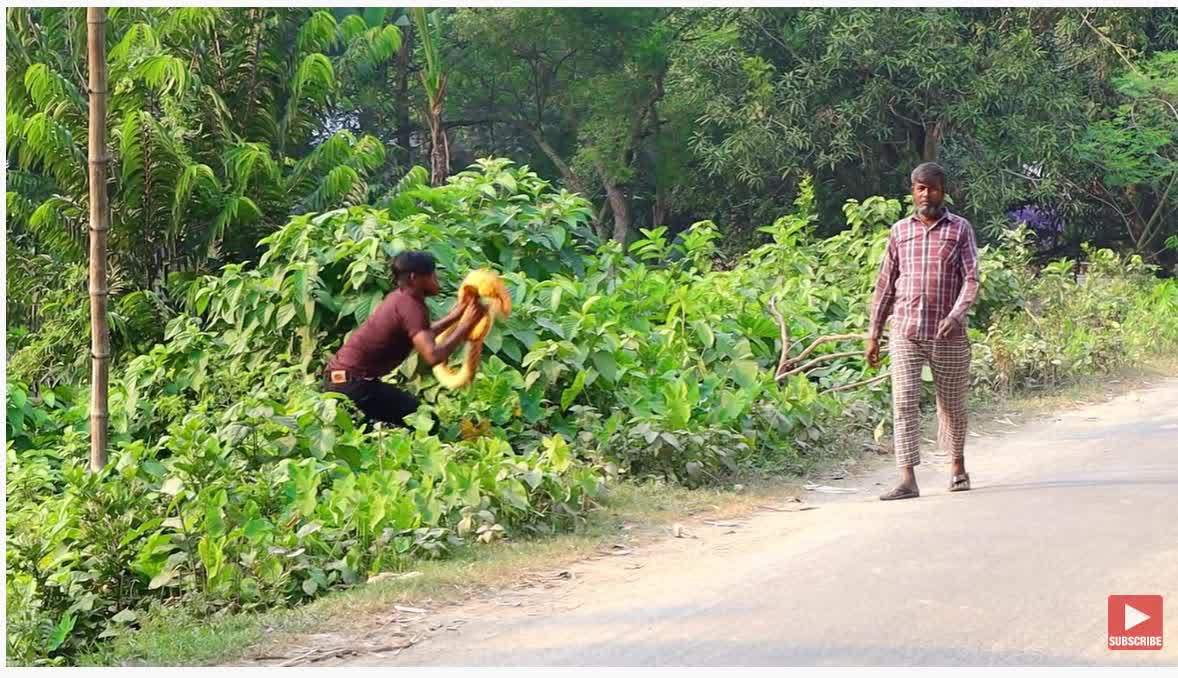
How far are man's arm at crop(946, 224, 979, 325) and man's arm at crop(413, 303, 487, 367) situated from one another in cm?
236


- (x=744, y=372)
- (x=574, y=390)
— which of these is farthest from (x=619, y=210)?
(x=574, y=390)

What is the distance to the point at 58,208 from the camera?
12398 millimetres

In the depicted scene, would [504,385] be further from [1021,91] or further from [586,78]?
[586,78]

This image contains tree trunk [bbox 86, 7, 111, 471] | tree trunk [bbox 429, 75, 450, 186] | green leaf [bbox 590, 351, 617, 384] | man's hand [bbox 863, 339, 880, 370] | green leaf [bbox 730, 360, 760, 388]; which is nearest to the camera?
tree trunk [bbox 86, 7, 111, 471]

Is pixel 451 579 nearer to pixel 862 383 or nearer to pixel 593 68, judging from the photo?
pixel 862 383

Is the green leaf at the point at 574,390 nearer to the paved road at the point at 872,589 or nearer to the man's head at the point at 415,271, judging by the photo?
the man's head at the point at 415,271

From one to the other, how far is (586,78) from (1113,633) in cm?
2140

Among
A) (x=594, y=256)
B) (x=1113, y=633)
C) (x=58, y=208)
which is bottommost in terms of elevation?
(x=1113, y=633)

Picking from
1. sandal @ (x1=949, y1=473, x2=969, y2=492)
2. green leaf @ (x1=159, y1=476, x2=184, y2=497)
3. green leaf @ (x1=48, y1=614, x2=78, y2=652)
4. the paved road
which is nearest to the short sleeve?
green leaf @ (x1=159, y1=476, x2=184, y2=497)

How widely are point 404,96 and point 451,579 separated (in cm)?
2121

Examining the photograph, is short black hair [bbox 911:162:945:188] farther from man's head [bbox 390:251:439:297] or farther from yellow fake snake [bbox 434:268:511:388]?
man's head [bbox 390:251:439:297]

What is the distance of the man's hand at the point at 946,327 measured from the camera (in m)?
6.91

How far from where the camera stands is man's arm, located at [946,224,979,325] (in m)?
6.84

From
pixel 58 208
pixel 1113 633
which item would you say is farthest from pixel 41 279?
pixel 1113 633
